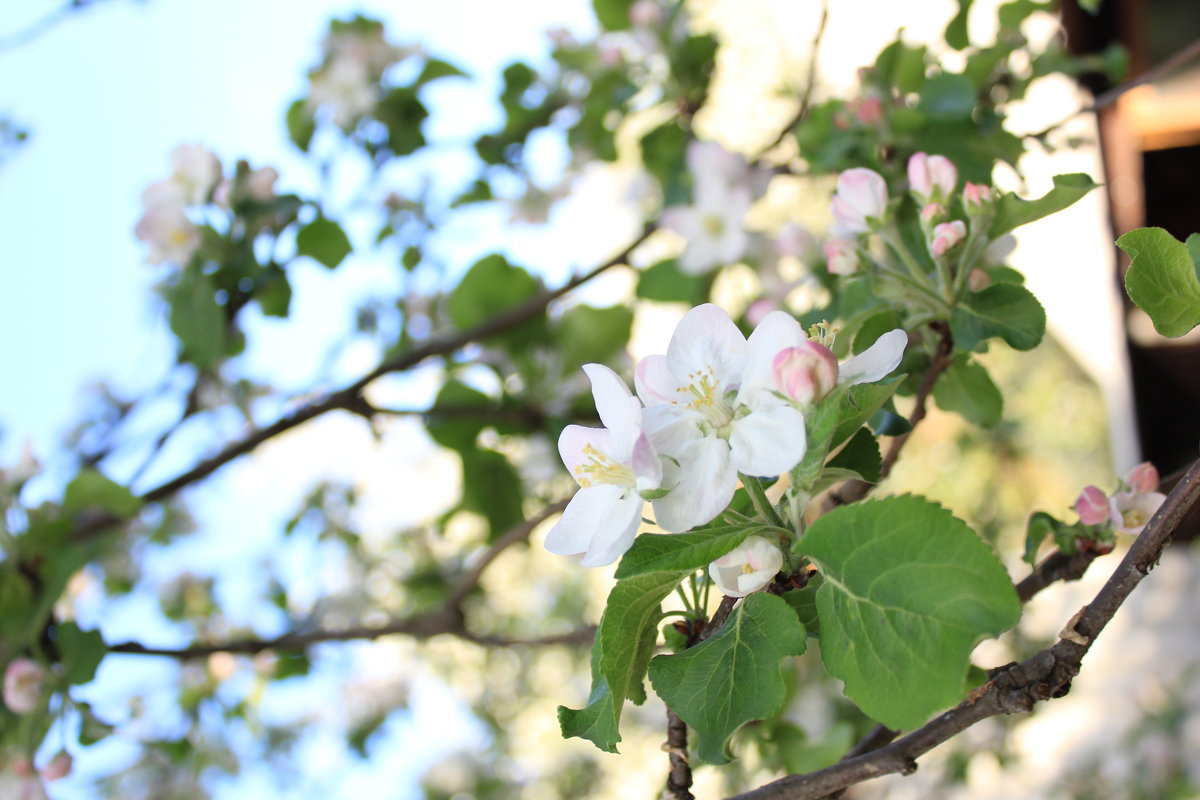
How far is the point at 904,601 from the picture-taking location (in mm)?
309

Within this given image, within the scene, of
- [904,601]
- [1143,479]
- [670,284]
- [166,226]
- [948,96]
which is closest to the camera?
[904,601]

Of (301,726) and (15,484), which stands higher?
(15,484)

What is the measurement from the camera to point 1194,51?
0.73 meters

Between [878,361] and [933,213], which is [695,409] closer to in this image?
[878,361]

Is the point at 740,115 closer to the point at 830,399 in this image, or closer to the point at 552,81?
the point at 552,81

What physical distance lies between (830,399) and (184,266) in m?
0.73

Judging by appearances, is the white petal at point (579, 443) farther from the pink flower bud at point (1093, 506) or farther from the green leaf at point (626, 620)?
the pink flower bud at point (1093, 506)

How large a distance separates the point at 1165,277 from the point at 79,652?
32.7 inches

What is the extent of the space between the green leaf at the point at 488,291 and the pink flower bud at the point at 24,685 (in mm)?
576

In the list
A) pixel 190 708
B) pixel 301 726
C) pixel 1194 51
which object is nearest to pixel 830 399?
pixel 1194 51

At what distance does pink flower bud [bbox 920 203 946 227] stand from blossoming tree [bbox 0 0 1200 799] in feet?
0.04

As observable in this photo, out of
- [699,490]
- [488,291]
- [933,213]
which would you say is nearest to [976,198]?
[933,213]

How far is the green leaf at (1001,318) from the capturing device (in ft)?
1.67

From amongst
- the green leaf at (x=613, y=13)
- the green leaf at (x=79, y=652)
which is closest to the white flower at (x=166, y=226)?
the green leaf at (x=79, y=652)
